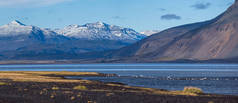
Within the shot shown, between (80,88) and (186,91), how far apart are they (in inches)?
516

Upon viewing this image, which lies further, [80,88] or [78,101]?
[80,88]

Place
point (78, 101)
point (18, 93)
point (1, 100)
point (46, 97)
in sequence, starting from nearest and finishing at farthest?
point (1, 100)
point (78, 101)
point (46, 97)
point (18, 93)

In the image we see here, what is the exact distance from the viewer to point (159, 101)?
41.6m

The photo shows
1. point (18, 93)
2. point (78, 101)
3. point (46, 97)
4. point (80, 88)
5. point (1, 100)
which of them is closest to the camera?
point (1, 100)

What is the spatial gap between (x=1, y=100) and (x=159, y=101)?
13376 mm

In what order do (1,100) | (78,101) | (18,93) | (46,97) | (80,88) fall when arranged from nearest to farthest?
(1,100) → (78,101) → (46,97) → (18,93) → (80,88)

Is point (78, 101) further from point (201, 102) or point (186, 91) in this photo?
point (186, 91)

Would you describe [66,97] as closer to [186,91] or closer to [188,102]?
[188,102]

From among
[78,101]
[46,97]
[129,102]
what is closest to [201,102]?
[129,102]

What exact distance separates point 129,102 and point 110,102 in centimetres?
174

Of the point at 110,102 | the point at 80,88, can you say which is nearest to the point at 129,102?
the point at 110,102

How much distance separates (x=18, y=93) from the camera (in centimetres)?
4588

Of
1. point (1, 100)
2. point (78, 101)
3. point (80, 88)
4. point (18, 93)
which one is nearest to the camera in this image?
point (1, 100)

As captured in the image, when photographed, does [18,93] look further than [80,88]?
No
